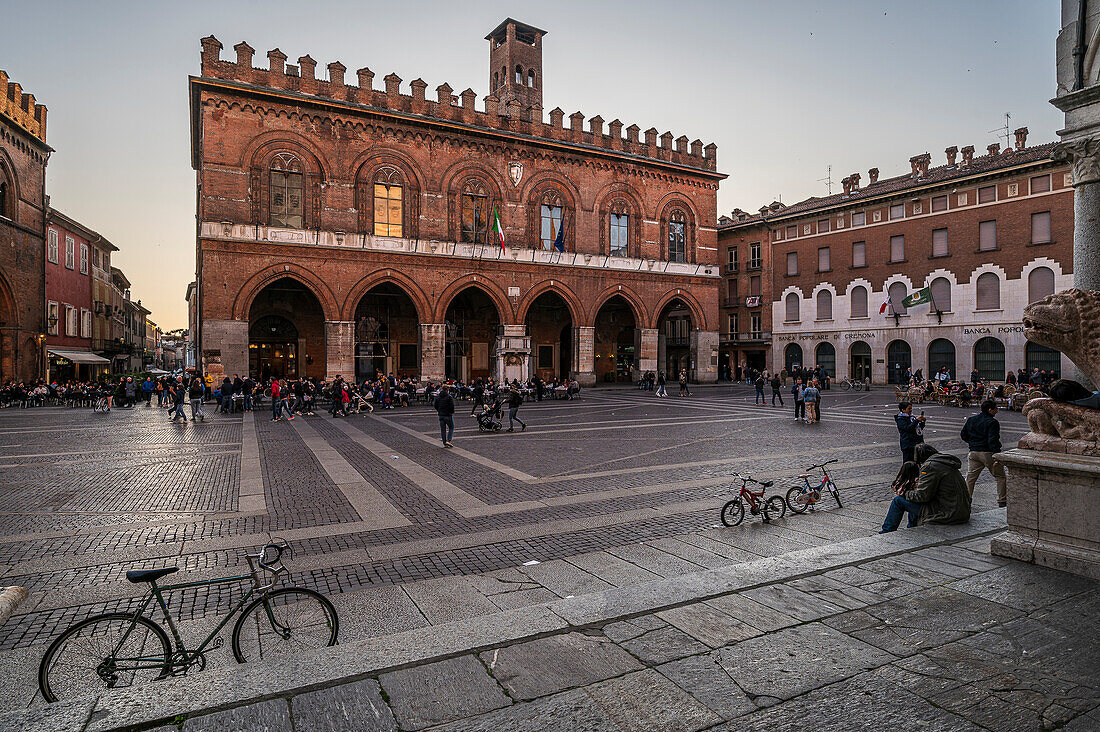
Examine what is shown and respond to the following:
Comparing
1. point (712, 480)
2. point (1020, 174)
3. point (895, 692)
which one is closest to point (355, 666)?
point (895, 692)

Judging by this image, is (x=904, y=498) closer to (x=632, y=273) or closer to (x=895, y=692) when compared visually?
(x=895, y=692)

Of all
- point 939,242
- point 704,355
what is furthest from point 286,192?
point 939,242

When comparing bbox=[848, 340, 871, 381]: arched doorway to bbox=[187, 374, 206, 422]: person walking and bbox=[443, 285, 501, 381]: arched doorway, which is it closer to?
bbox=[443, 285, 501, 381]: arched doorway

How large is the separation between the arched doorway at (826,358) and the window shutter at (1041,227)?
12.9m

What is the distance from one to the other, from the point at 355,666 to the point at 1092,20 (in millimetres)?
9945

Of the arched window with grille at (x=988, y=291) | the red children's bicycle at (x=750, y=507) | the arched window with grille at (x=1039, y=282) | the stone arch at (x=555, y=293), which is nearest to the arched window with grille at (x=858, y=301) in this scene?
the arched window with grille at (x=988, y=291)

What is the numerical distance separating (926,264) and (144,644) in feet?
143

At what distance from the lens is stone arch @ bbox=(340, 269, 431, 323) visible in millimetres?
28453

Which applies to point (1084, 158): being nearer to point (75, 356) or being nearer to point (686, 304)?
point (686, 304)

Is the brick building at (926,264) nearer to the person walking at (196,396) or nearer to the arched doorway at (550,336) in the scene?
the arched doorway at (550,336)

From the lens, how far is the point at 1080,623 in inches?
158

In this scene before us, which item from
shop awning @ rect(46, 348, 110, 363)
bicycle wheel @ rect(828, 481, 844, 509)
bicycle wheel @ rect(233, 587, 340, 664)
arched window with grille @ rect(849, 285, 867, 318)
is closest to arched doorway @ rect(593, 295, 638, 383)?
arched window with grille @ rect(849, 285, 867, 318)

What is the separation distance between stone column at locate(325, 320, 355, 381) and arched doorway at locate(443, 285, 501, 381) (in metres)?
7.35

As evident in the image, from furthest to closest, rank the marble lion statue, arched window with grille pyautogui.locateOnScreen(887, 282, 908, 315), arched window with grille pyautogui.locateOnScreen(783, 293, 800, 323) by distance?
arched window with grille pyautogui.locateOnScreen(783, 293, 800, 323)
arched window with grille pyautogui.locateOnScreen(887, 282, 908, 315)
the marble lion statue
